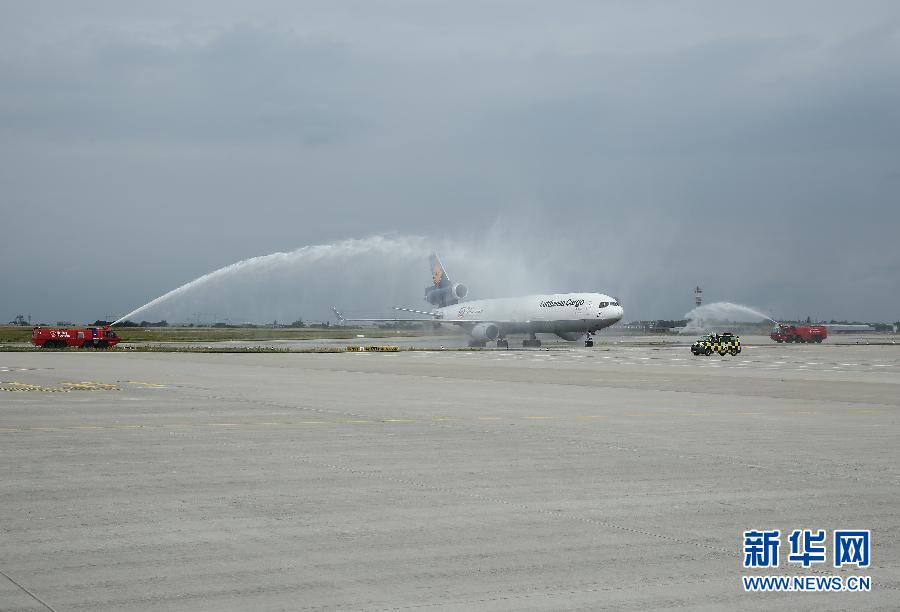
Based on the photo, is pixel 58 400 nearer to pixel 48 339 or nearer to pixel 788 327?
pixel 48 339

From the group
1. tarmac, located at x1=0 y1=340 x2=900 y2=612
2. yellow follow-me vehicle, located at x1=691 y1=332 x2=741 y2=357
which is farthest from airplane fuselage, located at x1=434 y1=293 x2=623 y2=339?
tarmac, located at x1=0 y1=340 x2=900 y2=612

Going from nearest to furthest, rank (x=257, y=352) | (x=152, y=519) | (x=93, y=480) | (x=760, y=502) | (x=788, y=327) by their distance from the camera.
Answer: (x=152, y=519) < (x=760, y=502) < (x=93, y=480) < (x=257, y=352) < (x=788, y=327)

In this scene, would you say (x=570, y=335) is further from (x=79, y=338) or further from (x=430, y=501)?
(x=430, y=501)

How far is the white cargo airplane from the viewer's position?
86.4 meters

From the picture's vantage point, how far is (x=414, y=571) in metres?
8.87

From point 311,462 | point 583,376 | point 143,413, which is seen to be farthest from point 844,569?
point 583,376

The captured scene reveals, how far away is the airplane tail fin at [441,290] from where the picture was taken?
11106 centimetres

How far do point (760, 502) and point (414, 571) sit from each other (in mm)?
5363

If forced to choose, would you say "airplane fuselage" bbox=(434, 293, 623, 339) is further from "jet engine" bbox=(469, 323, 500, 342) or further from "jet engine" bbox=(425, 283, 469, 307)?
"jet engine" bbox=(425, 283, 469, 307)

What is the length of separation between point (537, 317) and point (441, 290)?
81.8 ft

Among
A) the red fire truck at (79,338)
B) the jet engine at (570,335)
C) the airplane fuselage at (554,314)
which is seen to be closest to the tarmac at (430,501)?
the airplane fuselage at (554,314)

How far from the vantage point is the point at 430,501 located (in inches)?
486

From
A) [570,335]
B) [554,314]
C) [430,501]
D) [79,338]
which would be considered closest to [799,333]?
[570,335]

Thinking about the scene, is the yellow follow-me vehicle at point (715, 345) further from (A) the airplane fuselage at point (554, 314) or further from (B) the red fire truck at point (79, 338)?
(B) the red fire truck at point (79, 338)
